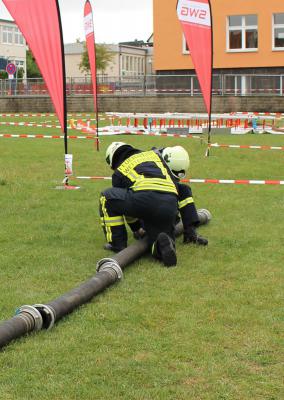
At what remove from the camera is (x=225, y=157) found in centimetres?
1580

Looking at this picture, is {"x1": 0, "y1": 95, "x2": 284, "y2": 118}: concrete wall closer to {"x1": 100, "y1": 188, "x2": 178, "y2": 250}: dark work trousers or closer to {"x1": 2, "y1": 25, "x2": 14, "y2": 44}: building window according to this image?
{"x1": 100, "y1": 188, "x2": 178, "y2": 250}: dark work trousers

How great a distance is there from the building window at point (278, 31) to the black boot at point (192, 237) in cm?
3394

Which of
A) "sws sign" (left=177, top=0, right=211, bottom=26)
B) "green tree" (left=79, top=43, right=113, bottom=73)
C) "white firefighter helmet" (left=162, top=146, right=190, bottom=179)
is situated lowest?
"white firefighter helmet" (left=162, top=146, right=190, bottom=179)

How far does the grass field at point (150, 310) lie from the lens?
3959 mm

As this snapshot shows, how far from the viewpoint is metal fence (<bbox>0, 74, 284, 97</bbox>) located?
1385 inches

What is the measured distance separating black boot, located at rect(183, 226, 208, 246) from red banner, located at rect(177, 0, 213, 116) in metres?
7.96

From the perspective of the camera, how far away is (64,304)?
4992 mm

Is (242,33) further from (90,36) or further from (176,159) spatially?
(176,159)

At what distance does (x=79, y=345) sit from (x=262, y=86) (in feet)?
106

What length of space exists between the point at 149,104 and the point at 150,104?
6cm

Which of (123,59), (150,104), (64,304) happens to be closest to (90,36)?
(64,304)

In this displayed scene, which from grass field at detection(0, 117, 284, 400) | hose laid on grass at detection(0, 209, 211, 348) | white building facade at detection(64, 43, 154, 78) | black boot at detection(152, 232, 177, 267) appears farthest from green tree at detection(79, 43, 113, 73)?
hose laid on grass at detection(0, 209, 211, 348)

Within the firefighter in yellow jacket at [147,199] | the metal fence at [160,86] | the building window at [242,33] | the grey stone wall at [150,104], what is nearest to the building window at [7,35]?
the metal fence at [160,86]

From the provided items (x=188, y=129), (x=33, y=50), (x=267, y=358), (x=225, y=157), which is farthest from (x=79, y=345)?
(x=188, y=129)
